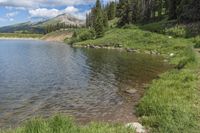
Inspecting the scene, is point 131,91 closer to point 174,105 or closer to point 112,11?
point 174,105

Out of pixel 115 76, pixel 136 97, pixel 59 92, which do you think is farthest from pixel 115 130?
pixel 115 76

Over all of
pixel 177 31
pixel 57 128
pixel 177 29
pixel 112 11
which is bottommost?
pixel 57 128

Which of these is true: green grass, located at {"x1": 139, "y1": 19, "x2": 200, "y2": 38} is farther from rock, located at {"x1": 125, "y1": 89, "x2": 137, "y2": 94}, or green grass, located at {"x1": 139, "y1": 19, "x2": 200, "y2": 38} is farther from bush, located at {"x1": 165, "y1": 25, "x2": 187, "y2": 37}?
rock, located at {"x1": 125, "y1": 89, "x2": 137, "y2": 94}

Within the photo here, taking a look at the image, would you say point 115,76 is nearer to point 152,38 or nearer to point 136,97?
point 136,97

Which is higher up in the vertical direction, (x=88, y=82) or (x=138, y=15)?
(x=138, y=15)

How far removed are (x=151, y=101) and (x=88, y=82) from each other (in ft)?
37.7

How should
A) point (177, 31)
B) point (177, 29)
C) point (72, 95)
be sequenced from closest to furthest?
1. point (72, 95)
2. point (177, 31)
3. point (177, 29)

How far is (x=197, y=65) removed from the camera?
2867 cm

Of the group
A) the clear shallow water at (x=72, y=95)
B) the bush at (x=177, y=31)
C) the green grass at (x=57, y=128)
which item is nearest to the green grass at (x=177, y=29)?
the bush at (x=177, y=31)

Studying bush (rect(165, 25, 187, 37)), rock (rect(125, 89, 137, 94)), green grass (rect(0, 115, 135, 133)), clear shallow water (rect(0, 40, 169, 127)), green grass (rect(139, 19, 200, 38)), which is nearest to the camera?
green grass (rect(0, 115, 135, 133))

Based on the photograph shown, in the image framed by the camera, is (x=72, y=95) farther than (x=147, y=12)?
No

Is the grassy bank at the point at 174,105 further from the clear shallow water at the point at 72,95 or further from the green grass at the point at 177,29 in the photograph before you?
the green grass at the point at 177,29

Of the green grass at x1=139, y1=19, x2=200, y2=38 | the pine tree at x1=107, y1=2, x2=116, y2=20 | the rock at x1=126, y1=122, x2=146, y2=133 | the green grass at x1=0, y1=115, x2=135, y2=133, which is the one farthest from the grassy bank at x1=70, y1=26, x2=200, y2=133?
the pine tree at x1=107, y1=2, x2=116, y2=20

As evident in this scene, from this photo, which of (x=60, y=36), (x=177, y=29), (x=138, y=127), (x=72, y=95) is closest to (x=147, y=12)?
(x=177, y=29)
